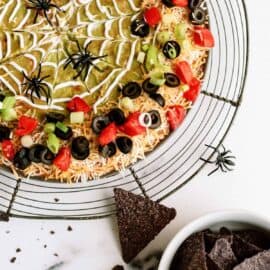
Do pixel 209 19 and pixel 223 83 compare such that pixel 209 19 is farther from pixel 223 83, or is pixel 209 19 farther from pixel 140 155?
pixel 140 155

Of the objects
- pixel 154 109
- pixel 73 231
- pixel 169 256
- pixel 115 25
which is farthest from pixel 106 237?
pixel 115 25

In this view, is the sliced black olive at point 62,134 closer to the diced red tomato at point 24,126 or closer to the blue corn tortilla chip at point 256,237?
the diced red tomato at point 24,126

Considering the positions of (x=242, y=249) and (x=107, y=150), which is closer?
(x=107, y=150)

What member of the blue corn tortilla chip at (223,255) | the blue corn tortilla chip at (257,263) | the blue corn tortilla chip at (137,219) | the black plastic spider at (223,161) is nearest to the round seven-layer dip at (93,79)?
the blue corn tortilla chip at (137,219)

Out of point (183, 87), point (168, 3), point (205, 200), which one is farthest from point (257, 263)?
point (168, 3)

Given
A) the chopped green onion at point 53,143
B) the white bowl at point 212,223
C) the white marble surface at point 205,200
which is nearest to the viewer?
the chopped green onion at point 53,143

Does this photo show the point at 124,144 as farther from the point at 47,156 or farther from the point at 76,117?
the point at 47,156

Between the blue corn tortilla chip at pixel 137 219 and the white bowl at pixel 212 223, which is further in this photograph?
the blue corn tortilla chip at pixel 137 219

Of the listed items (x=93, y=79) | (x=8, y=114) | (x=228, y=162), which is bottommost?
(x=228, y=162)
